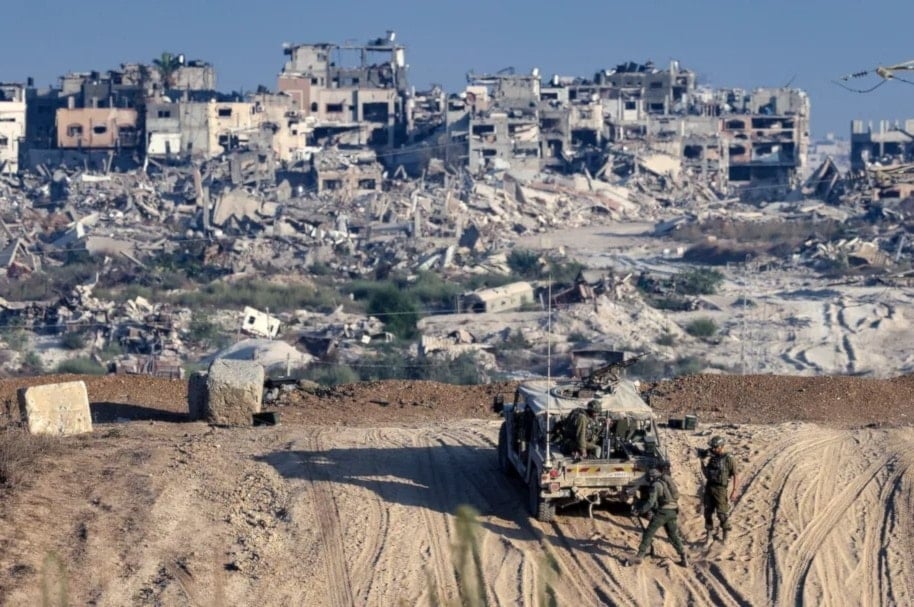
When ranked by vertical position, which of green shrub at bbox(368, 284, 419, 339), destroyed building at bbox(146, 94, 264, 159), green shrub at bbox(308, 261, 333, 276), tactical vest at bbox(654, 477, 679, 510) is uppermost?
destroyed building at bbox(146, 94, 264, 159)

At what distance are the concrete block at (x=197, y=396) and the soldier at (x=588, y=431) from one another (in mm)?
6110

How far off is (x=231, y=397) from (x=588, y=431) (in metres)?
5.95

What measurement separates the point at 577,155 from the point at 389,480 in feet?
221

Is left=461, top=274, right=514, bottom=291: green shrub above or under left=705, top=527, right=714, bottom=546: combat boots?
above

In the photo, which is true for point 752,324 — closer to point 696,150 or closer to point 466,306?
point 466,306

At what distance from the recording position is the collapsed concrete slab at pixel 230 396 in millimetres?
18031

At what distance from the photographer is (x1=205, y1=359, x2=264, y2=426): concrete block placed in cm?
1803

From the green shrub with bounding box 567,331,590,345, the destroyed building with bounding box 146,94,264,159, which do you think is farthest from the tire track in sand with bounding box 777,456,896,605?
the destroyed building with bounding box 146,94,264,159

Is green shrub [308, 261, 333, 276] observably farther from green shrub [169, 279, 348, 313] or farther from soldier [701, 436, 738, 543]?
soldier [701, 436, 738, 543]

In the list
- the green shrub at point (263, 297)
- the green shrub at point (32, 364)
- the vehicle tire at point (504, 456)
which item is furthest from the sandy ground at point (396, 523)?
the green shrub at point (263, 297)

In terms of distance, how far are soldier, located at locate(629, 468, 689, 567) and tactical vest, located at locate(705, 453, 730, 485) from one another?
1.63ft

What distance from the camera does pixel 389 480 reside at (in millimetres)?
14930

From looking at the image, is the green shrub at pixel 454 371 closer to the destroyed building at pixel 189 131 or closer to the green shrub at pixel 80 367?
the green shrub at pixel 80 367

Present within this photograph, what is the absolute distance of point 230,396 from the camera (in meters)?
18.0
